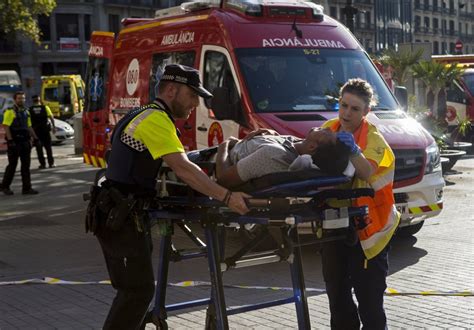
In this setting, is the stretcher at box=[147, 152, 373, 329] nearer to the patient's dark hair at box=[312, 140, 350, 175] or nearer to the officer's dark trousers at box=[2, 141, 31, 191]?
the patient's dark hair at box=[312, 140, 350, 175]

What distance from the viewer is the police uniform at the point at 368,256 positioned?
4930 millimetres

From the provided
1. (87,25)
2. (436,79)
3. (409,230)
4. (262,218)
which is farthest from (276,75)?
(87,25)

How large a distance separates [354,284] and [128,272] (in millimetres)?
1296

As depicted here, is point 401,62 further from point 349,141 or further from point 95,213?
point 95,213

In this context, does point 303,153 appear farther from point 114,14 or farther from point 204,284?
point 114,14

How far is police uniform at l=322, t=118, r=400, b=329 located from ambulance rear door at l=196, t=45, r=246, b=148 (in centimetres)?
432

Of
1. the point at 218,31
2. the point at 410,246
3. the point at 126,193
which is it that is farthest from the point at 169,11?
the point at 126,193

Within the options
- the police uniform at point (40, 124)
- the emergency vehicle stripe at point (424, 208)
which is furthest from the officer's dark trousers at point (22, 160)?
the emergency vehicle stripe at point (424, 208)

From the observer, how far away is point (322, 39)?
33.6 feet

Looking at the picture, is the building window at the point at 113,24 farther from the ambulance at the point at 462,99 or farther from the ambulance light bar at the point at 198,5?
the ambulance light bar at the point at 198,5

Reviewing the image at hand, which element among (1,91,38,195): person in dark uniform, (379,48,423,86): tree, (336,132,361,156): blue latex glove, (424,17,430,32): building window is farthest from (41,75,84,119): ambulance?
(424,17,430,32): building window

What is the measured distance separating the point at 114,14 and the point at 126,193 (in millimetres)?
58549

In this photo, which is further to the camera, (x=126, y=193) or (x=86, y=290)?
(x=86, y=290)

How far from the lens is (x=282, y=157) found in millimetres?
4688
